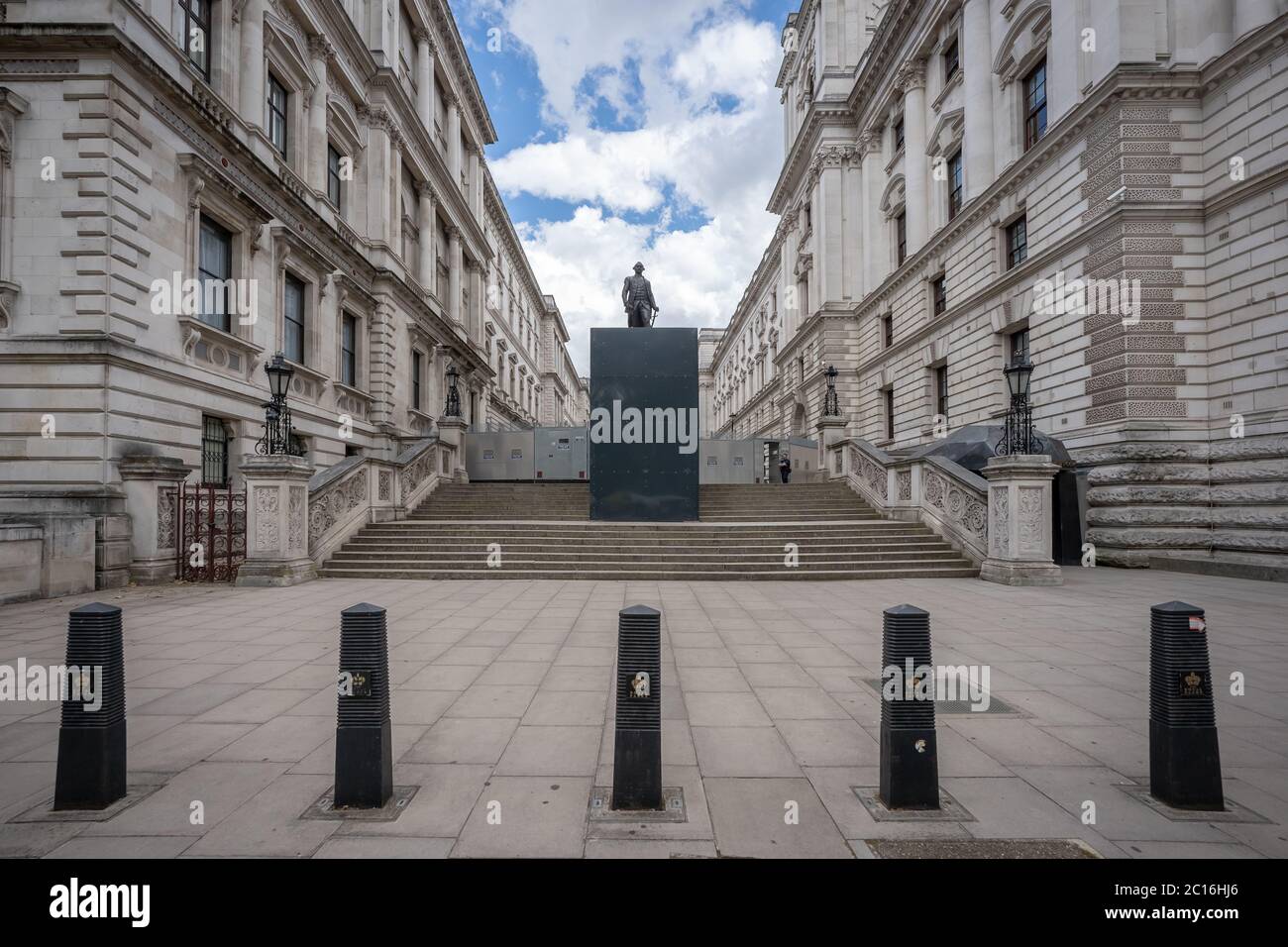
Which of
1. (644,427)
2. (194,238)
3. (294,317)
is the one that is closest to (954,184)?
(644,427)

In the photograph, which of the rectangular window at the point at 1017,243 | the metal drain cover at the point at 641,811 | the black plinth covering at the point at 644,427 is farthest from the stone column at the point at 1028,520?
the rectangular window at the point at 1017,243

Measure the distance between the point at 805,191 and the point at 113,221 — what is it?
1378 inches

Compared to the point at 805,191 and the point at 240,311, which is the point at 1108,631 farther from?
the point at 805,191

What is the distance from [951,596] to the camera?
935 cm

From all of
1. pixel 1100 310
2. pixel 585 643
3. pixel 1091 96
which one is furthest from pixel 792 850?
pixel 1091 96

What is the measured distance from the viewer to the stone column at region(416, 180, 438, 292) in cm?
2842

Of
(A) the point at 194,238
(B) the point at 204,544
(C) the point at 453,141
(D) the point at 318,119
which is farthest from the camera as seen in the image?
(C) the point at 453,141

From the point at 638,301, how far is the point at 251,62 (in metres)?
12.2

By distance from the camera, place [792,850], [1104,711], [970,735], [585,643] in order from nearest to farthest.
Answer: [792,850]
[970,735]
[1104,711]
[585,643]

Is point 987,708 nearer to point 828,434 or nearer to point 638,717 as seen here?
point 638,717

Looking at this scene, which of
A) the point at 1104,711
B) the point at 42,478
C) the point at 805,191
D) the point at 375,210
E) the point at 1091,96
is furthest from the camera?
the point at 805,191

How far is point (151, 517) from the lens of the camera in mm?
10922

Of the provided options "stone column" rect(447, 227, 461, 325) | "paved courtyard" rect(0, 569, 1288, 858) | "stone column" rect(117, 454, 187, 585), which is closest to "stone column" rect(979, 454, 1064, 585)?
"paved courtyard" rect(0, 569, 1288, 858)

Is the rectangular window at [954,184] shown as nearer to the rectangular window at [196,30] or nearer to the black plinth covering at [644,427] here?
the black plinth covering at [644,427]
